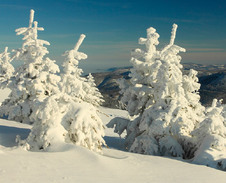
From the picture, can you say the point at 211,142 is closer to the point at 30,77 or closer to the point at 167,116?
the point at 167,116

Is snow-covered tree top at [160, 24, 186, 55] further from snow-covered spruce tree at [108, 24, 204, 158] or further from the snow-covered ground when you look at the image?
the snow-covered ground

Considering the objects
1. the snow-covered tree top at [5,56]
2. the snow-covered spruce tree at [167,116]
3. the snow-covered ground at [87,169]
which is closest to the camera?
the snow-covered ground at [87,169]

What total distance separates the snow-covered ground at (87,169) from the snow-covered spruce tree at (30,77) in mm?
9155

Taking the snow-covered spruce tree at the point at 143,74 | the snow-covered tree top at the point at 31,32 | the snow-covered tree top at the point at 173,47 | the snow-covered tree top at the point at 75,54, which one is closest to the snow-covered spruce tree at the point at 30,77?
the snow-covered tree top at the point at 31,32

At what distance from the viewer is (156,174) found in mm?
7914

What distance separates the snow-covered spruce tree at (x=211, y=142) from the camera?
10750 millimetres

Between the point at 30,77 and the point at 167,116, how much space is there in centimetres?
1092

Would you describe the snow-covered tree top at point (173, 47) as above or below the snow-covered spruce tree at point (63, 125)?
above

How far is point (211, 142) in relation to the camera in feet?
37.7

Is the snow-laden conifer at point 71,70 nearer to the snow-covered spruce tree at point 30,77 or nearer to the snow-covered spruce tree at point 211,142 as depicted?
the snow-covered spruce tree at point 30,77

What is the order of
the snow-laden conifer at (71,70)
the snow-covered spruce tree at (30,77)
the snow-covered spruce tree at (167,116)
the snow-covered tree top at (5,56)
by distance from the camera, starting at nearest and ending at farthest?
1. the snow-covered spruce tree at (167,116)
2. the snow-laden conifer at (71,70)
3. the snow-covered spruce tree at (30,77)
4. the snow-covered tree top at (5,56)

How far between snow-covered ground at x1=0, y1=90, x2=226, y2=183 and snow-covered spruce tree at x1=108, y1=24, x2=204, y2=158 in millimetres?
3514

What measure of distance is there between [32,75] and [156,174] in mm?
12968

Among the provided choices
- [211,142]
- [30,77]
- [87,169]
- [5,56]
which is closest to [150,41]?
[211,142]
